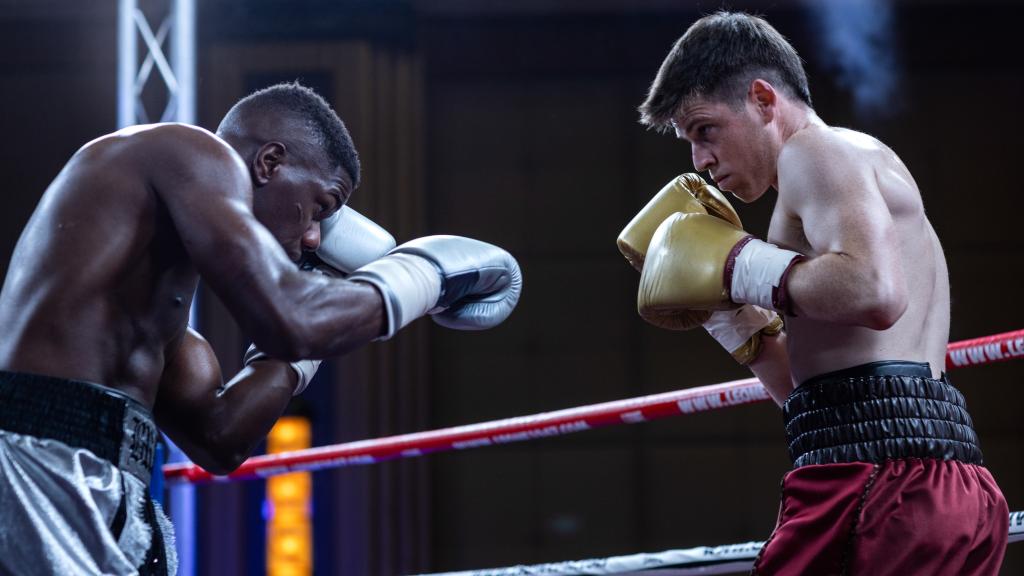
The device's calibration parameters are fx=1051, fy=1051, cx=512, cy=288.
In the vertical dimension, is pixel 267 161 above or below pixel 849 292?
above

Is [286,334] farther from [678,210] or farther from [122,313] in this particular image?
[678,210]

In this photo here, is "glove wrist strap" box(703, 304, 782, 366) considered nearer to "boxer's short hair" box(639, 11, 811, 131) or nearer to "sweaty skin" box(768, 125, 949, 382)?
"sweaty skin" box(768, 125, 949, 382)

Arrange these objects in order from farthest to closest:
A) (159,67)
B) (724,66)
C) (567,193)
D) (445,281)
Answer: (567,193) < (159,67) < (724,66) < (445,281)

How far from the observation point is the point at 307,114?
1496 millimetres

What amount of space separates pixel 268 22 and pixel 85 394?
4.67m

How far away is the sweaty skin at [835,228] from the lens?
1.29 m

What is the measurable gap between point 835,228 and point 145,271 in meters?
0.85

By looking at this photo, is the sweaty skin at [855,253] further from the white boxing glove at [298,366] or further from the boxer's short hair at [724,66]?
the white boxing glove at [298,366]

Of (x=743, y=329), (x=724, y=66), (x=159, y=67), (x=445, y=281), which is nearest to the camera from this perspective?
(x=445, y=281)

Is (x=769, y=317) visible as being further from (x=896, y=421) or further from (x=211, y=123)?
(x=211, y=123)

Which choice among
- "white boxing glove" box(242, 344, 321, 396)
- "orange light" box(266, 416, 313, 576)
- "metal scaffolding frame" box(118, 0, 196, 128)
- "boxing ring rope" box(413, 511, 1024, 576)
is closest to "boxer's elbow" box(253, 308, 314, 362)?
"white boxing glove" box(242, 344, 321, 396)

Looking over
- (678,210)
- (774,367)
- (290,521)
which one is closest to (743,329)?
(774,367)

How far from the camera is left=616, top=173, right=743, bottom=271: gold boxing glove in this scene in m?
1.67

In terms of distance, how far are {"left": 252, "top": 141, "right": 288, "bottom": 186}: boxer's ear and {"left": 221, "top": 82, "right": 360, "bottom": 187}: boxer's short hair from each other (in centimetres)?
5
